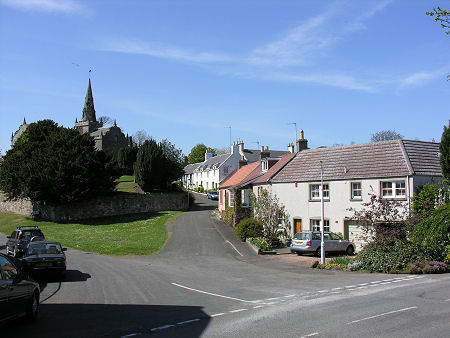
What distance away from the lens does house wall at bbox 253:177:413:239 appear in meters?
28.4

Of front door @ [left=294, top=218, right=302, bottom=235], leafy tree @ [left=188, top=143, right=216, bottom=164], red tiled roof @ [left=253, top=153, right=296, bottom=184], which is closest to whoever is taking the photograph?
front door @ [left=294, top=218, right=302, bottom=235]

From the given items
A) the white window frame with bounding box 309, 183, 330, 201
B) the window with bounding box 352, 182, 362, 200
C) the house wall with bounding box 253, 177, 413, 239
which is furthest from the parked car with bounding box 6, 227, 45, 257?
the window with bounding box 352, 182, 362, 200

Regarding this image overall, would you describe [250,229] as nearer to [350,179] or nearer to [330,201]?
[330,201]

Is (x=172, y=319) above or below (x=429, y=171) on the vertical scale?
below

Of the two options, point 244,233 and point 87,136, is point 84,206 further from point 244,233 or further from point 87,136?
point 244,233

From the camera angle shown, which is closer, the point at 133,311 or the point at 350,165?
the point at 133,311

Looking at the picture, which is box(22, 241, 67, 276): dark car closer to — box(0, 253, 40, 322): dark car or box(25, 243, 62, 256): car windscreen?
box(25, 243, 62, 256): car windscreen

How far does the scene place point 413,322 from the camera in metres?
9.67

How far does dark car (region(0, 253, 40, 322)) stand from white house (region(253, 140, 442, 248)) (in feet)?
75.2

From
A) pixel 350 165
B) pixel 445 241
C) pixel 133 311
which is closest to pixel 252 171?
pixel 350 165

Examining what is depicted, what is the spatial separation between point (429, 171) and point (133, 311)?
22822mm

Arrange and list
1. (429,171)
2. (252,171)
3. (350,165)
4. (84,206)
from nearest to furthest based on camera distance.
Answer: (429,171) < (350,165) < (252,171) < (84,206)

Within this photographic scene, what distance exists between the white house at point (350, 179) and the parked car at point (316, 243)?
1654mm

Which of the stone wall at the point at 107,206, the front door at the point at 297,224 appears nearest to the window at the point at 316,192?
the front door at the point at 297,224
